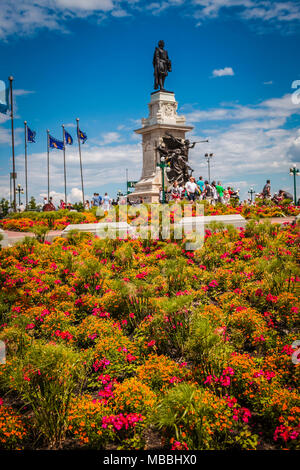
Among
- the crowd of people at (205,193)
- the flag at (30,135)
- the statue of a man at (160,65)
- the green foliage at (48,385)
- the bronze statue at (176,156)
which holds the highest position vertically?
the statue of a man at (160,65)

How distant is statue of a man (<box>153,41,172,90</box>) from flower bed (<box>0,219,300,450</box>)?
27309 mm

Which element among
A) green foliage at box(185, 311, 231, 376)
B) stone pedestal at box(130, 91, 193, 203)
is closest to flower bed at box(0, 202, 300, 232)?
green foliage at box(185, 311, 231, 376)

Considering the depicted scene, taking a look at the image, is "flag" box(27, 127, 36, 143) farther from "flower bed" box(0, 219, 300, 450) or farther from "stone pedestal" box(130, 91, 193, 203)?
"flower bed" box(0, 219, 300, 450)

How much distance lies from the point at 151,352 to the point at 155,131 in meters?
27.4

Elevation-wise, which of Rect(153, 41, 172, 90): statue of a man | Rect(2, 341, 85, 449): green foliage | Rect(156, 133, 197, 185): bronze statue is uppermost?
Rect(153, 41, 172, 90): statue of a man

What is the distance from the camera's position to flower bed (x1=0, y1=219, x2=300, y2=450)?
385 centimetres

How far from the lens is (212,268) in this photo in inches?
334

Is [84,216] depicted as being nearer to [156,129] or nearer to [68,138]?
[156,129]

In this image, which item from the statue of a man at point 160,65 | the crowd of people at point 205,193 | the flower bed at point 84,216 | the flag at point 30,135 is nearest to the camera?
the flower bed at point 84,216

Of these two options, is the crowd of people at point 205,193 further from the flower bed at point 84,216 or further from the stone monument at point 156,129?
the flower bed at point 84,216

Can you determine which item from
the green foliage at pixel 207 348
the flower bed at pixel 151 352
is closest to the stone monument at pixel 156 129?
the flower bed at pixel 151 352

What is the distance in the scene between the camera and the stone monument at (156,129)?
30.2 m
